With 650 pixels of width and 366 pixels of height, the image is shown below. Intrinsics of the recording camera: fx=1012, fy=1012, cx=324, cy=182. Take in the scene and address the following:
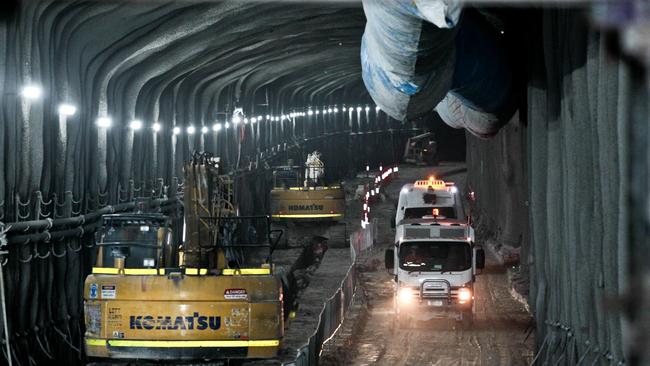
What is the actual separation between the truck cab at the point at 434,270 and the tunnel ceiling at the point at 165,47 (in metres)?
7.39

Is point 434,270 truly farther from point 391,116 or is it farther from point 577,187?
point 577,187

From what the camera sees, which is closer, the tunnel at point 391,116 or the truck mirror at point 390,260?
the tunnel at point 391,116

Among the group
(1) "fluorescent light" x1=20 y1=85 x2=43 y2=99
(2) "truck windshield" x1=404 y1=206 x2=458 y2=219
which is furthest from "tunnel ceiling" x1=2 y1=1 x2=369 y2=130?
(2) "truck windshield" x1=404 y1=206 x2=458 y2=219

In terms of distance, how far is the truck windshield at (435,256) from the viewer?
24625 millimetres

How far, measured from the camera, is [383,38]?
42.5ft

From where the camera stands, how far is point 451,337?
931 inches

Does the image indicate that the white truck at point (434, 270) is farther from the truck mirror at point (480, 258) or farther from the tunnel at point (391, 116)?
the tunnel at point (391, 116)

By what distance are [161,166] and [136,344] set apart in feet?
57.5

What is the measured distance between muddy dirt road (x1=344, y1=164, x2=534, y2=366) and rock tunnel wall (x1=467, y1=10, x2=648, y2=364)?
2.26 meters

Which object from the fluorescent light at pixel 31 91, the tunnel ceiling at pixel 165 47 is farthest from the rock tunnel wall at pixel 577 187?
the fluorescent light at pixel 31 91

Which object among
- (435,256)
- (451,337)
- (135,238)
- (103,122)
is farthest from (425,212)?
(135,238)

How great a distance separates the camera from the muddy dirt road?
21203 millimetres

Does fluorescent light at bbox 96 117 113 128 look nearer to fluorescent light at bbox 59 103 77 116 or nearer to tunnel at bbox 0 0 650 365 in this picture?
tunnel at bbox 0 0 650 365

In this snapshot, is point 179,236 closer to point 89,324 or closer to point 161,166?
point 89,324
